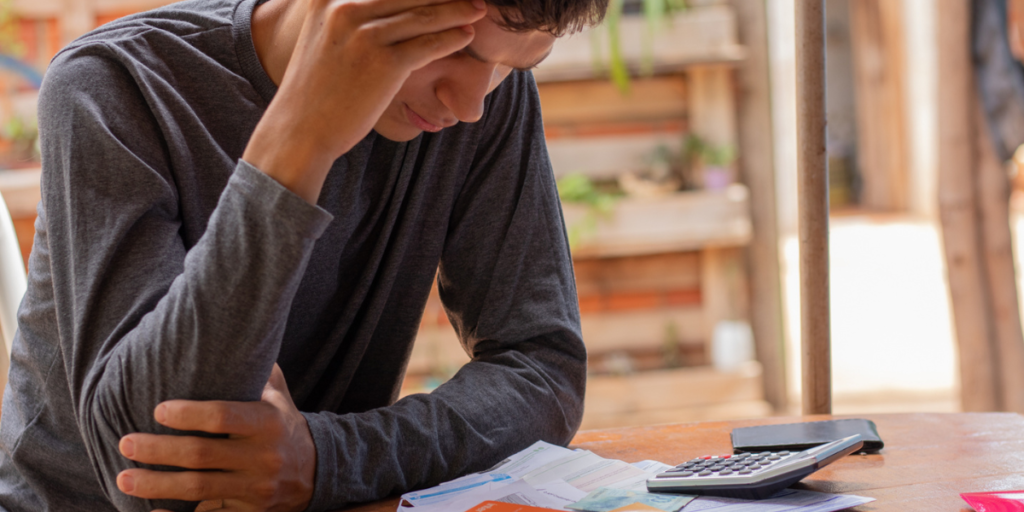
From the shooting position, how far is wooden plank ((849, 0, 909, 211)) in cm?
746

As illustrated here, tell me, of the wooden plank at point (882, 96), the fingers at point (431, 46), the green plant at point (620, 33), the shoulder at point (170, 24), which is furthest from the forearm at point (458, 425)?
the wooden plank at point (882, 96)

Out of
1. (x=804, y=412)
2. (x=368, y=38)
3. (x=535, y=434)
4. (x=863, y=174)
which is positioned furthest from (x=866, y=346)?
(x=863, y=174)

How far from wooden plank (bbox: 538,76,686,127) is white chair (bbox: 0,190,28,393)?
2.49 metres

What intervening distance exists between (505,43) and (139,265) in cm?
39

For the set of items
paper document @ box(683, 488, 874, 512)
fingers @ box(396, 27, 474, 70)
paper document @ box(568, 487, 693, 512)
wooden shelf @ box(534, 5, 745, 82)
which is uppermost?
wooden shelf @ box(534, 5, 745, 82)

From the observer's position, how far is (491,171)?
1062 mm

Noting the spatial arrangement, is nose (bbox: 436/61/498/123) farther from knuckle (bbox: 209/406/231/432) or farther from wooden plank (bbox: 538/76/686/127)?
wooden plank (bbox: 538/76/686/127)

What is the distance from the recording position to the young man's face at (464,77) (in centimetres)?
80

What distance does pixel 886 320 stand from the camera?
15.8 ft

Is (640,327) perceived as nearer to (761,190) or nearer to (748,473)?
(761,190)

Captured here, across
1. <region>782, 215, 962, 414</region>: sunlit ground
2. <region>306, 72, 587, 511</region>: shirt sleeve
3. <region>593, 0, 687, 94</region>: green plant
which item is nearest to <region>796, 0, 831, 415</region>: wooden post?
<region>306, 72, 587, 511</region>: shirt sleeve

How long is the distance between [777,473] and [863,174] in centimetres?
876

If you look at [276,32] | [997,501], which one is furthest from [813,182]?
[276,32]

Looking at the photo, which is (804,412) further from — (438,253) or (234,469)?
(234,469)
